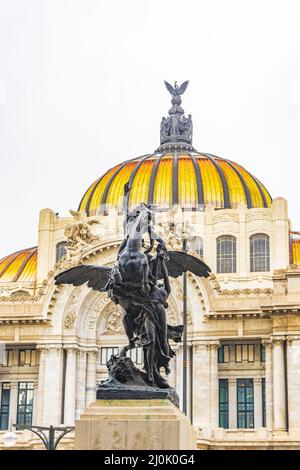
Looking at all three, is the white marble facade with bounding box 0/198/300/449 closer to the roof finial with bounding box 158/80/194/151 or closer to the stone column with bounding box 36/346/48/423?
the stone column with bounding box 36/346/48/423

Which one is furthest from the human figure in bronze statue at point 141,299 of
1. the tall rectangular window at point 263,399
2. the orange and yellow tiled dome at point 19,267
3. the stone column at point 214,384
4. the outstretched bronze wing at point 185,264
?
the orange and yellow tiled dome at point 19,267

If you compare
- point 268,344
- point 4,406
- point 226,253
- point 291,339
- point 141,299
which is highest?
point 226,253

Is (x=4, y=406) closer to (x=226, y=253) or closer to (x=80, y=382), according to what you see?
(x=80, y=382)

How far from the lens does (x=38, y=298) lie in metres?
69.1

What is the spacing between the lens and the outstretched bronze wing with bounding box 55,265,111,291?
85.4 feet

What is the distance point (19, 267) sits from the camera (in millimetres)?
81938

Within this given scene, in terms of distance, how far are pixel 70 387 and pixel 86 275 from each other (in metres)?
41.5

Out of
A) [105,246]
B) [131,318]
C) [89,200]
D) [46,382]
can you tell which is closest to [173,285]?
[105,246]

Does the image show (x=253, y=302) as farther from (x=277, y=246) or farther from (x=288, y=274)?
(x=277, y=246)

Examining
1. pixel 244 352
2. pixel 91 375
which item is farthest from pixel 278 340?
pixel 91 375

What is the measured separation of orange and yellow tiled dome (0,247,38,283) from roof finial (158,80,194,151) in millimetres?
14226

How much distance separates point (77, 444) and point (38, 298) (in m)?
47.4

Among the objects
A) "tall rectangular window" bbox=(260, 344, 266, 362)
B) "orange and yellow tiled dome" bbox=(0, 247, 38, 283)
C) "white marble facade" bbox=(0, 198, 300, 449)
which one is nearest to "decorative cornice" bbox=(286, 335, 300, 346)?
"white marble facade" bbox=(0, 198, 300, 449)

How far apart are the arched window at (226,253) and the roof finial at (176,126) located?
16445mm
